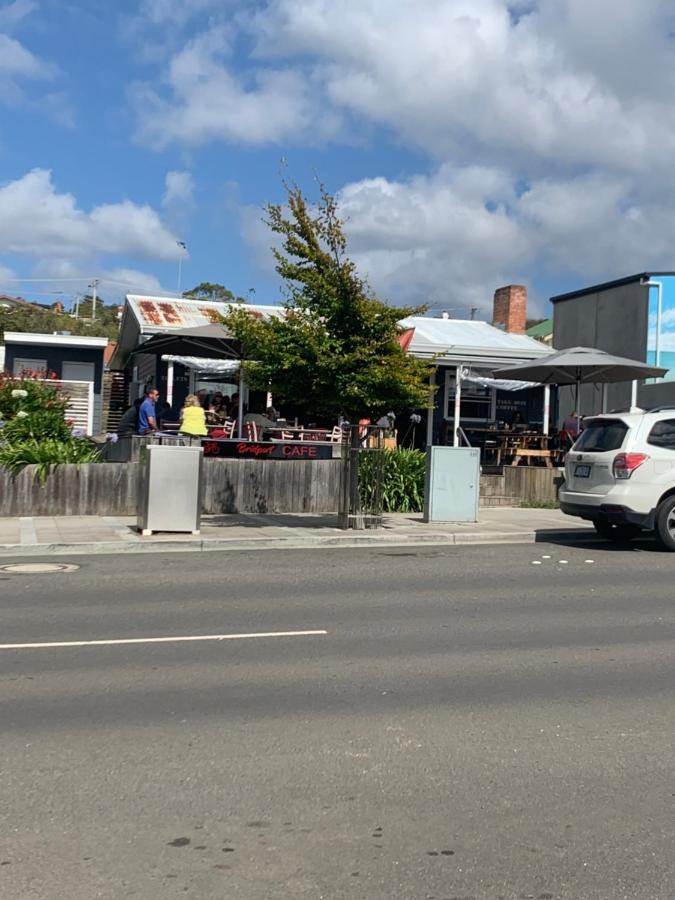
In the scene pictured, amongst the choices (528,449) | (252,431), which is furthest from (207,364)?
(528,449)

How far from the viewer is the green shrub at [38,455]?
15227 millimetres

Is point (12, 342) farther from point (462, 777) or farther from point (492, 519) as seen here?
point (462, 777)

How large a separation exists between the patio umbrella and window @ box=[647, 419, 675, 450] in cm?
481

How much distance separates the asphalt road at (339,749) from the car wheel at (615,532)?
500 cm

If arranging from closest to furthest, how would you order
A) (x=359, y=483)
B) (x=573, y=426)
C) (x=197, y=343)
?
(x=359, y=483) < (x=197, y=343) < (x=573, y=426)

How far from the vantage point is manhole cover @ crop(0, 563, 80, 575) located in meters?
10.6

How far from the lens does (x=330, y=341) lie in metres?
13.3

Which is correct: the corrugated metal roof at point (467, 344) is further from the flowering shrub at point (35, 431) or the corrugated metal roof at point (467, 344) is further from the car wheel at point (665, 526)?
the car wheel at point (665, 526)

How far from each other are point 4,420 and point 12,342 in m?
11.3

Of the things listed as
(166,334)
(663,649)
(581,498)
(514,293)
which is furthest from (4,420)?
(514,293)

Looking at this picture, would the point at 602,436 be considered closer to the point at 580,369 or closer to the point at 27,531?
the point at 580,369

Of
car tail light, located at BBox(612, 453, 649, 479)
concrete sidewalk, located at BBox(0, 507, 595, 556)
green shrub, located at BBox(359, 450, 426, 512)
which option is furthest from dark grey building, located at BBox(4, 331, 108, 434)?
car tail light, located at BBox(612, 453, 649, 479)

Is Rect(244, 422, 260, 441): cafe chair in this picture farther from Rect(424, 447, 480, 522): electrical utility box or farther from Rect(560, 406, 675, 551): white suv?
Rect(560, 406, 675, 551): white suv

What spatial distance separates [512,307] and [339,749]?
1191 inches
